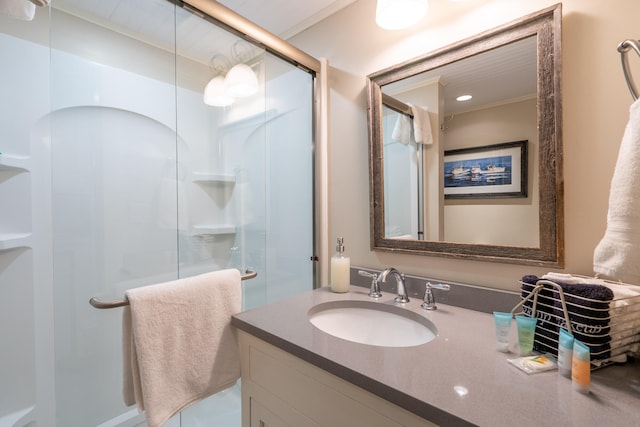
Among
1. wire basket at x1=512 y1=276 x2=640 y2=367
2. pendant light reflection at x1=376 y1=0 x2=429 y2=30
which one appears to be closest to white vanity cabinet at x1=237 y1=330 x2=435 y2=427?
wire basket at x1=512 y1=276 x2=640 y2=367

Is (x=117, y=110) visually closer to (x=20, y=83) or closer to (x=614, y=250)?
(x=20, y=83)

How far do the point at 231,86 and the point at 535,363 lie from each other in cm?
168

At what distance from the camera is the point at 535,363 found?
648mm

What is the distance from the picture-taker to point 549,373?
625mm

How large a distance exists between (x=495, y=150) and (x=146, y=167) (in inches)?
62.5

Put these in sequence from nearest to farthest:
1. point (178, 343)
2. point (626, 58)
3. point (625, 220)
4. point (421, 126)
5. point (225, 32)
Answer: point (625, 220) → point (626, 58) → point (178, 343) → point (421, 126) → point (225, 32)

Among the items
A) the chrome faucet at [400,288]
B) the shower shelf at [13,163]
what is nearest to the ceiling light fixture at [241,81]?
the shower shelf at [13,163]

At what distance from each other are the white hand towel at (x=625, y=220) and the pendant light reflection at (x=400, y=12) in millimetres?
770

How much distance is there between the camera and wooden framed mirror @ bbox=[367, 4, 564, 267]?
880 millimetres

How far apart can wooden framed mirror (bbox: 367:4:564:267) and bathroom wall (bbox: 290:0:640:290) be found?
37mm

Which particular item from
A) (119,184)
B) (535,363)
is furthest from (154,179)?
(535,363)

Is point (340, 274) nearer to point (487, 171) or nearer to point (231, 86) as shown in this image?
point (487, 171)

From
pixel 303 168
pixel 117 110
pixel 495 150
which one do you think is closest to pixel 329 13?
pixel 303 168

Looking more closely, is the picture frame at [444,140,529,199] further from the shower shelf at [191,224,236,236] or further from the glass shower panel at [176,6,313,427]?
the shower shelf at [191,224,236,236]
